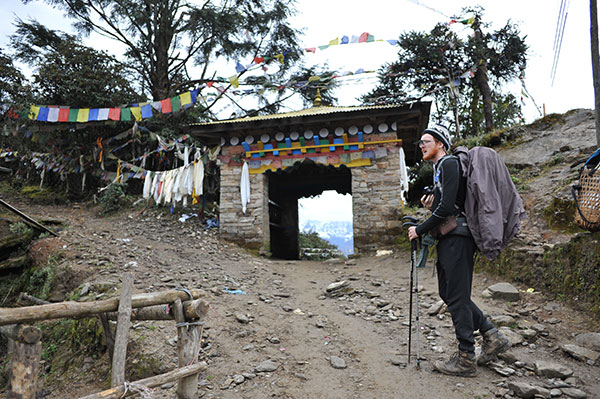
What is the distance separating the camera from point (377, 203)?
32.8 ft

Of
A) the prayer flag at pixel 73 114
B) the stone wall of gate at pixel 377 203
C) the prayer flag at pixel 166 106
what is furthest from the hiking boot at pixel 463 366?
the prayer flag at pixel 73 114

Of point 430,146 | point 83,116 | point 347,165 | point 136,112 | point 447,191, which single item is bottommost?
point 447,191

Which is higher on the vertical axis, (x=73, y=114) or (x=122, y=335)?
(x=73, y=114)

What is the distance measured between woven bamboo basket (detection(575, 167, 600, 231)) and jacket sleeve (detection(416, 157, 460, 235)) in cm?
187

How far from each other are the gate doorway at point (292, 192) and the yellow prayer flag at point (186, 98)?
148 inches

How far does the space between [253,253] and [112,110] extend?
7.79 metres

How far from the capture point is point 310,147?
10719 mm

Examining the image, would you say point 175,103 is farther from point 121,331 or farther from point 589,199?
point 589,199

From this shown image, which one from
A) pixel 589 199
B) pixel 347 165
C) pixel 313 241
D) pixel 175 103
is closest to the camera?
pixel 589 199

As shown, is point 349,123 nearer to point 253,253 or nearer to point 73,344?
point 253,253

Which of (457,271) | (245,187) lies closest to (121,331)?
(457,271)

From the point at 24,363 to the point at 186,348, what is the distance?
1268 millimetres

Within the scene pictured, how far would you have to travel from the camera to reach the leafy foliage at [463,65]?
17062 mm

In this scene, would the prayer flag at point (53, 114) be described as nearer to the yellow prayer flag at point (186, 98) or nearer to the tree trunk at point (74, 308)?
the yellow prayer flag at point (186, 98)
